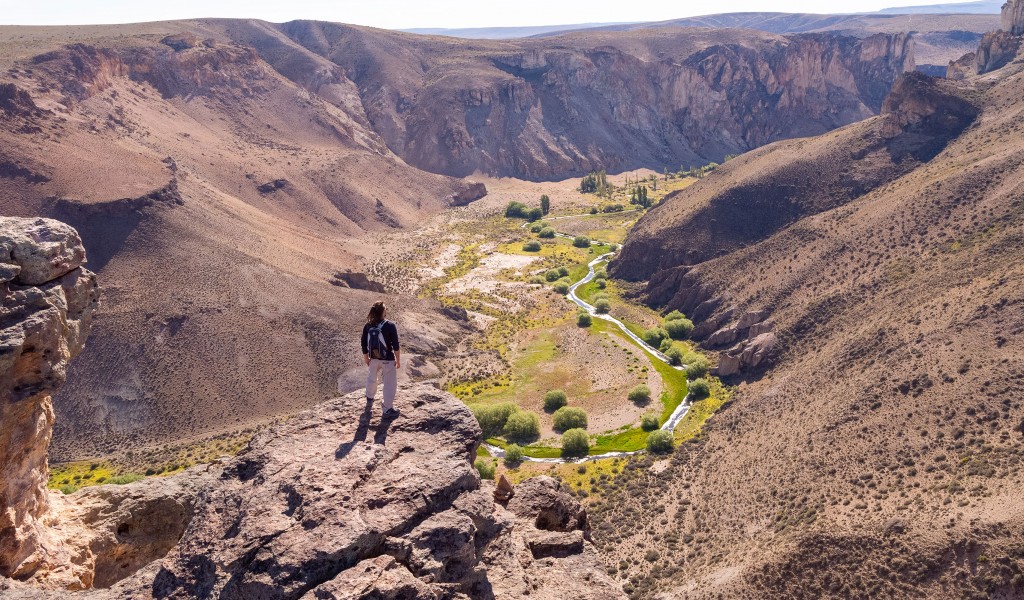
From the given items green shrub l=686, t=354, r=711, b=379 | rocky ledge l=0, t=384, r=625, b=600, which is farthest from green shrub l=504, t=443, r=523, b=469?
rocky ledge l=0, t=384, r=625, b=600

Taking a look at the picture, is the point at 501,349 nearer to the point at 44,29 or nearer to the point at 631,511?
the point at 631,511

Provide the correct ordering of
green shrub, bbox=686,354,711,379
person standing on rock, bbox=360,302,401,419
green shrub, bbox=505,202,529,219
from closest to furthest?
person standing on rock, bbox=360,302,401,419
green shrub, bbox=686,354,711,379
green shrub, bbox=505,202,529,219

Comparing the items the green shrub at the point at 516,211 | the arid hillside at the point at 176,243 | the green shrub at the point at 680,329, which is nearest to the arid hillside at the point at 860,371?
the green shrub at the point at 680,329

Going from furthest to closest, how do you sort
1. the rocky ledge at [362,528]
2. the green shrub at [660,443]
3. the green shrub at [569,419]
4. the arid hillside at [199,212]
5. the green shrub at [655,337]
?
the green shrub at [655,337] → the arid hillside at [199,212] → the green shrub at [569,419] → the green shrub at [660,443] → the rocky ledge at [362,528]

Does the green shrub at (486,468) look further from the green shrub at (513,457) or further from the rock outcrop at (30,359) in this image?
the rock outcrop at (30,359)

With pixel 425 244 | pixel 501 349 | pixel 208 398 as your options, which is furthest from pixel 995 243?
pixel 425 244

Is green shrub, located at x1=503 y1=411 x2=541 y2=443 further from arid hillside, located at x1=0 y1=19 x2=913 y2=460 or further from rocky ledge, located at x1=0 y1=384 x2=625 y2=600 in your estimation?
rocky ledge, located at x1=0 y1=384 x2=625 y2=600
